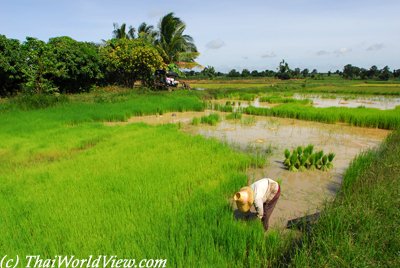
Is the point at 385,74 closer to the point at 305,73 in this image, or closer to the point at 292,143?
the point at 305,73

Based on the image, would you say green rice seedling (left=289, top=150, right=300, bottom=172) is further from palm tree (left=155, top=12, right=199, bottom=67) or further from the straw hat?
palm tree (left=155, top=12, right=199, bottom=67)

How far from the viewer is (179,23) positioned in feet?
61.5

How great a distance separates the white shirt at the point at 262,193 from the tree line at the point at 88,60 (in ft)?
39.6

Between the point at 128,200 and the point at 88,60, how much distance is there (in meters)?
13.2

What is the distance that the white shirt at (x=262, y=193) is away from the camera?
8.77 ft

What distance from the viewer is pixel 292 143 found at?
6805 mm

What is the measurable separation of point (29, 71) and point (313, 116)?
10770mm

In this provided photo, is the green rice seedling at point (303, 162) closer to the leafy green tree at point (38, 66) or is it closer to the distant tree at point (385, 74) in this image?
the leafy green tree at point (38, 66)

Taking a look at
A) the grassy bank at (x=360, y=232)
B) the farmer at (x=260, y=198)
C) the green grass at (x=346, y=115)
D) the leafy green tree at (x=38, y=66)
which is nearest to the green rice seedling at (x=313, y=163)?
the grassy bank at (x=360, y=232)

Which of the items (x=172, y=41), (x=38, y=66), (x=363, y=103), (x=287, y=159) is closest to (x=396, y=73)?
(x=363, y=103)

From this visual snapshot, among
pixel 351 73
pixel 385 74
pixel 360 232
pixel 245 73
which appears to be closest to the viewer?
pixel 360 232

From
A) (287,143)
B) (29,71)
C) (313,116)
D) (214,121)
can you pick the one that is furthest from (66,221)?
(29,71)

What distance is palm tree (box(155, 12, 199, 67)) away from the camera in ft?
59.7

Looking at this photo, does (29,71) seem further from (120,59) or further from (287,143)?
(287,143)
